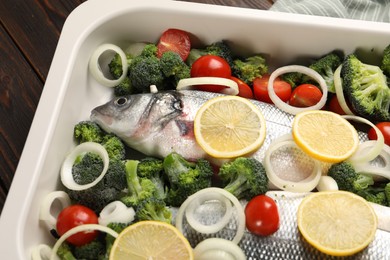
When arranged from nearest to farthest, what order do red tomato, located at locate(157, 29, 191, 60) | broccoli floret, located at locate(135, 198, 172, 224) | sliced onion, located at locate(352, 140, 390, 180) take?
broccoli floret, located at locate(135, 198, 172, 224) < sliced onion, located at locate(352, 140, 390, 180) < red tomato, located at locate(157, 29, 191, 60)

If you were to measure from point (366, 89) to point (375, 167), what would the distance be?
28cm

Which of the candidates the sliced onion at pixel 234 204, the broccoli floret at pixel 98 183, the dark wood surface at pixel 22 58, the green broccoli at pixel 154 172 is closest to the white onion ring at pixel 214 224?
the sliced onion at pixel 234 204

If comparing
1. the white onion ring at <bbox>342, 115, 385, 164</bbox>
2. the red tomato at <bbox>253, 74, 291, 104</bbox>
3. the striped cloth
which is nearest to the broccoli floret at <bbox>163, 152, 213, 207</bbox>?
the red tomato at <bbox>253, 74, 291, 104</bbox>

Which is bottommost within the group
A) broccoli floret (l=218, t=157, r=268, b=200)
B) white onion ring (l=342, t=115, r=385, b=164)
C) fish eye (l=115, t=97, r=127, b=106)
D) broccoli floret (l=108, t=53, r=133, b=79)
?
white onion ring (l=342, t=115, r=385, b=164)

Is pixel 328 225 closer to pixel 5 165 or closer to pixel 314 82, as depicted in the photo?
pixel 314 82

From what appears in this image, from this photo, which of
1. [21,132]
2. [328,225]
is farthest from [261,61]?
[21,132]

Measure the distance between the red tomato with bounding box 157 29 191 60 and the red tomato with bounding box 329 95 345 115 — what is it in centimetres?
56

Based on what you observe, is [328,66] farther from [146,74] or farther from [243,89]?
[146,74]

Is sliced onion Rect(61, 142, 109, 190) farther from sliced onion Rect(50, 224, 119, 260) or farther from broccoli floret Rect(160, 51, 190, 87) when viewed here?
broccoli floret Rect(160, 51, 190, 87)

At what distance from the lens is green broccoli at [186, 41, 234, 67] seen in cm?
220

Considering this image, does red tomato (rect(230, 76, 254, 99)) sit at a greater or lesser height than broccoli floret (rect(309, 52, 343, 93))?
greater

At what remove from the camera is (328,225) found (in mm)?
1787

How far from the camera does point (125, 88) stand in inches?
87.4

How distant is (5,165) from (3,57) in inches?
18.8
